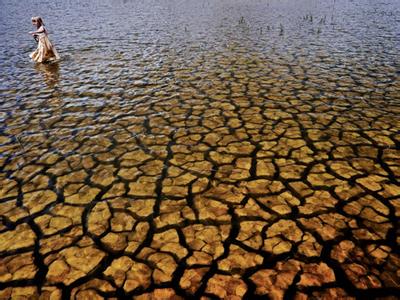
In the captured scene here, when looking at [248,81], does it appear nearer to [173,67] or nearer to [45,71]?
[173,67]

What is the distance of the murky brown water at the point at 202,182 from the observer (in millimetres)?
2416

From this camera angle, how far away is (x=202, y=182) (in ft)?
11.5

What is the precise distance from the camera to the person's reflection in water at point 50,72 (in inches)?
287

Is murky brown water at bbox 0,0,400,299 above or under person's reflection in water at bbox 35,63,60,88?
under

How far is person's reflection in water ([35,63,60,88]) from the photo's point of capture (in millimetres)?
7281

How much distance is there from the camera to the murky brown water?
2.42m

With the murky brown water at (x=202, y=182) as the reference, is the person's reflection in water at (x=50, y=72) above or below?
above

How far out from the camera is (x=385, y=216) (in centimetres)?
290

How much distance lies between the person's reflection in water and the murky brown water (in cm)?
12

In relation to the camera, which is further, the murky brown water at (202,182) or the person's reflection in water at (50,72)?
the person's reflection in water at (50,72)

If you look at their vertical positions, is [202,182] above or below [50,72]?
below

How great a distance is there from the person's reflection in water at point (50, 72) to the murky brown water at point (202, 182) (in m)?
0.12

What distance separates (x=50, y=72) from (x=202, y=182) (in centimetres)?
661

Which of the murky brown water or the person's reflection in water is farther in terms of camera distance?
the person's reflection in water
